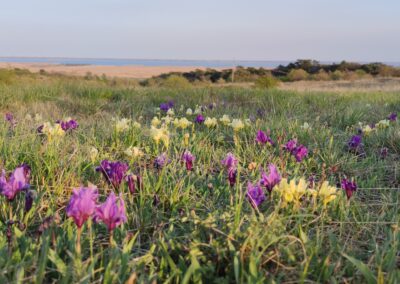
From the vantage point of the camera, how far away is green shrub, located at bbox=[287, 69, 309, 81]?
37.5 meters

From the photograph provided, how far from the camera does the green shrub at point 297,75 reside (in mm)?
37500

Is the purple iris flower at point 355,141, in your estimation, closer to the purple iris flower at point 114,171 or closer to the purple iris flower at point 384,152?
the purple iris flower at point 384,152

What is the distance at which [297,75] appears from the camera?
1502 inches

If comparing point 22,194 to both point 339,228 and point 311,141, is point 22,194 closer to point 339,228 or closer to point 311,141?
point 339,228

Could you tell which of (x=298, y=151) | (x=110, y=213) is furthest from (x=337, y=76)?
(x=110, y=213)

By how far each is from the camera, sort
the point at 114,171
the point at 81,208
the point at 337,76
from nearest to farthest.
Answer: the point at 81,208
the point at 114,171
the point at 337,76

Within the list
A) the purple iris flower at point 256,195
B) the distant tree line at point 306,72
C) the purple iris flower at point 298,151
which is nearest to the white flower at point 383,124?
the purple iris flower at point 298,151

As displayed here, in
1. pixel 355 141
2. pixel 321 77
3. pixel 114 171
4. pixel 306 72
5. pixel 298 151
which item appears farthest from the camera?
pixel 306 72

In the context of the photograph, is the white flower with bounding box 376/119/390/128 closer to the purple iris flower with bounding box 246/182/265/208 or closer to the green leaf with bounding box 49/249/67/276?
the purple iris flower with bounding box 246/182/265/208

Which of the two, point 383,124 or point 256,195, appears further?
point 383,124

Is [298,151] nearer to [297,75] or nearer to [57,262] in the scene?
[57,262]

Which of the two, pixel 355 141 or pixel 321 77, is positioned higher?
pixel 321 77

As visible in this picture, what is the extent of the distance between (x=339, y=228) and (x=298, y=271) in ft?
1.54

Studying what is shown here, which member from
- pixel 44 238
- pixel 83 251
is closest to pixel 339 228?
pixel 83 251
